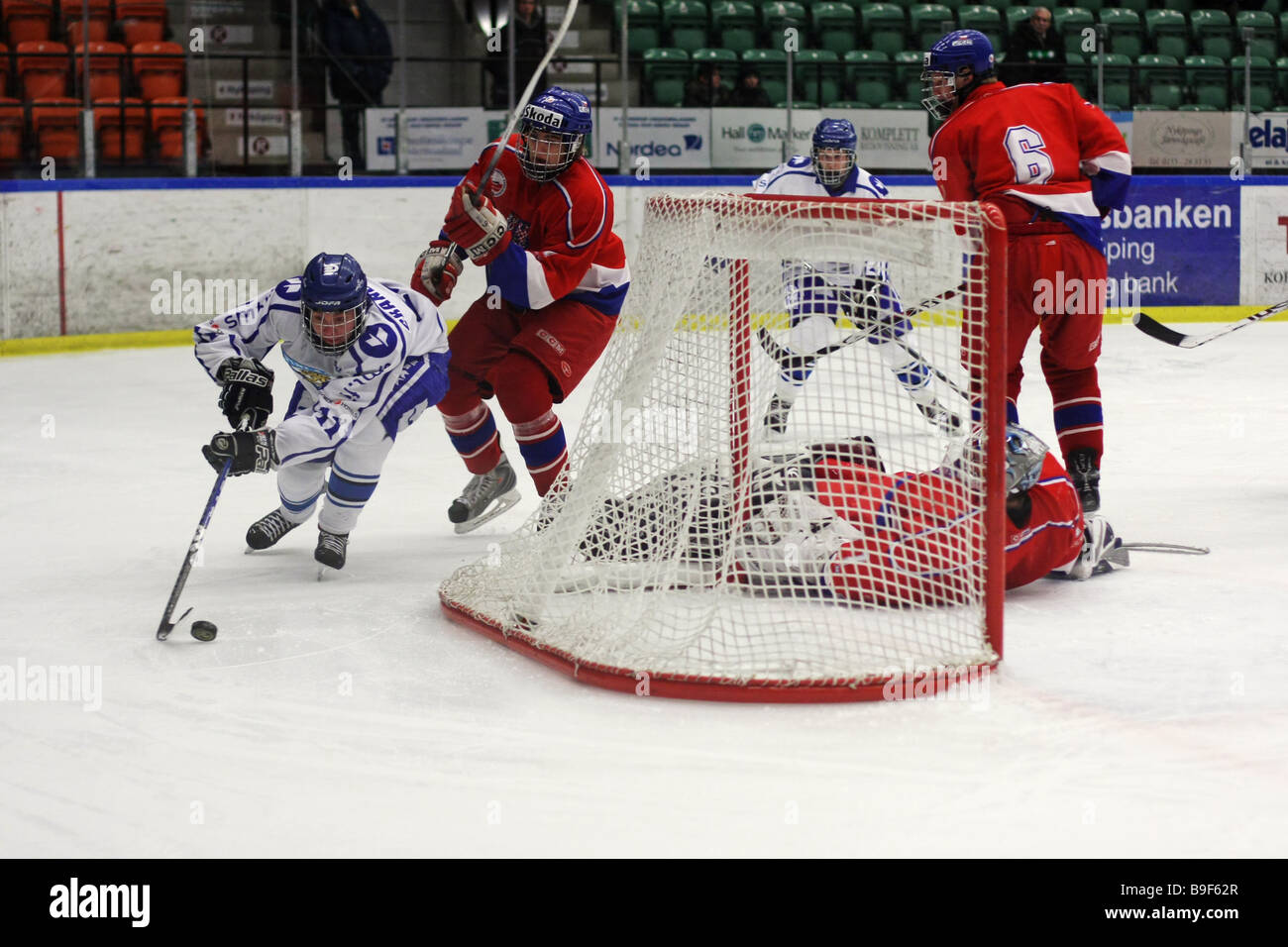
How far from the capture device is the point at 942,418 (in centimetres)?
322

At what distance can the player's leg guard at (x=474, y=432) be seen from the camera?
4.23m

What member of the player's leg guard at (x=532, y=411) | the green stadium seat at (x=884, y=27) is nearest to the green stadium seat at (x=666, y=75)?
the green stadium seat at (x=884, y=27)

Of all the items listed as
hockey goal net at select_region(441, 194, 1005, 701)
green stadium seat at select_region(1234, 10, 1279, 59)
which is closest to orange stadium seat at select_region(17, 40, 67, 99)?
hockey goal net at select_region(441, 194, 1005, 701)

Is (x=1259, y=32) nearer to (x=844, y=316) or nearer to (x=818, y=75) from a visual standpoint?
(x=818, y=75)

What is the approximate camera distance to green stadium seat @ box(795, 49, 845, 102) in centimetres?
873

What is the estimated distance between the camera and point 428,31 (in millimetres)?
8062

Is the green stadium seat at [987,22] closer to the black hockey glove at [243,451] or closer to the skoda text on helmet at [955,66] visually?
the skoda text on helmet at [955,66]

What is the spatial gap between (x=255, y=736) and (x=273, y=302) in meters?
1.42

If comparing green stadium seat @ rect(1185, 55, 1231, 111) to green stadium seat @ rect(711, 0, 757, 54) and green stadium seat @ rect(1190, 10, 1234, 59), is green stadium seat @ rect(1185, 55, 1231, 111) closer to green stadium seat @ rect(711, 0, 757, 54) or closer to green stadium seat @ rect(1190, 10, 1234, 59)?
green stadium seat @ rect(1190, 10, 1234, 59)

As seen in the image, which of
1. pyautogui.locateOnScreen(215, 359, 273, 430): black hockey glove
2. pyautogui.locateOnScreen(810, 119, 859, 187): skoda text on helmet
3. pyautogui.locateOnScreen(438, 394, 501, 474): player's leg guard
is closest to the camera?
pyautogui.locateOnScreen(215, 359, 273, 430): black hockey glove

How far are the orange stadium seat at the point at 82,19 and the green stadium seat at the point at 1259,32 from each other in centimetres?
637

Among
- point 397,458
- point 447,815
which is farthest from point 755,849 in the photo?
point 397,458

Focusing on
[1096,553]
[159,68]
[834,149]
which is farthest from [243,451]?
[159,68]

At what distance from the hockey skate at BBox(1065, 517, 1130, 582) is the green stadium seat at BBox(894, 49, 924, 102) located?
5729mm
